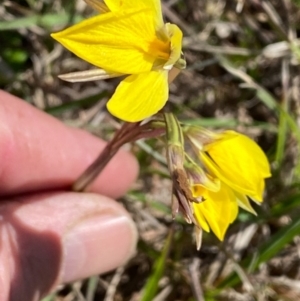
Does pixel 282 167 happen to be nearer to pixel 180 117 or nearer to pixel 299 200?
pixel 299 200

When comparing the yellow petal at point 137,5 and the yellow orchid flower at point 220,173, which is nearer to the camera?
the yellow petal at point 137,5

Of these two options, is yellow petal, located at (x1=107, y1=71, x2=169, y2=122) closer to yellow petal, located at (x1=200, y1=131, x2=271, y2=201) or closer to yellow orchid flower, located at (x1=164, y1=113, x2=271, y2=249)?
yellow orchid flower, located at (x1=164, y1=113, x2=271, y2=249)

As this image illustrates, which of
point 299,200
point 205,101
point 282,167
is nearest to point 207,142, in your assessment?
point 299,200

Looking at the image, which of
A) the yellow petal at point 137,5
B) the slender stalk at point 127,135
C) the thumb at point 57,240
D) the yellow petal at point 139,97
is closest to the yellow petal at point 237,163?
the slender stalk at point 127,135

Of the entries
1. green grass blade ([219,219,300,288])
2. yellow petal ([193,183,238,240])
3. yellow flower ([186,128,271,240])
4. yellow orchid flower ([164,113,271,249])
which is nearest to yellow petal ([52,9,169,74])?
yellow orchid flower ([164,113,271,249])

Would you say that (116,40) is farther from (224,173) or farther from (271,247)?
(271,247)

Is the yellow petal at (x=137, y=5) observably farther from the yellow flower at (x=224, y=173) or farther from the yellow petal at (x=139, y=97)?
the yellow flower at (x=224, y=173)
